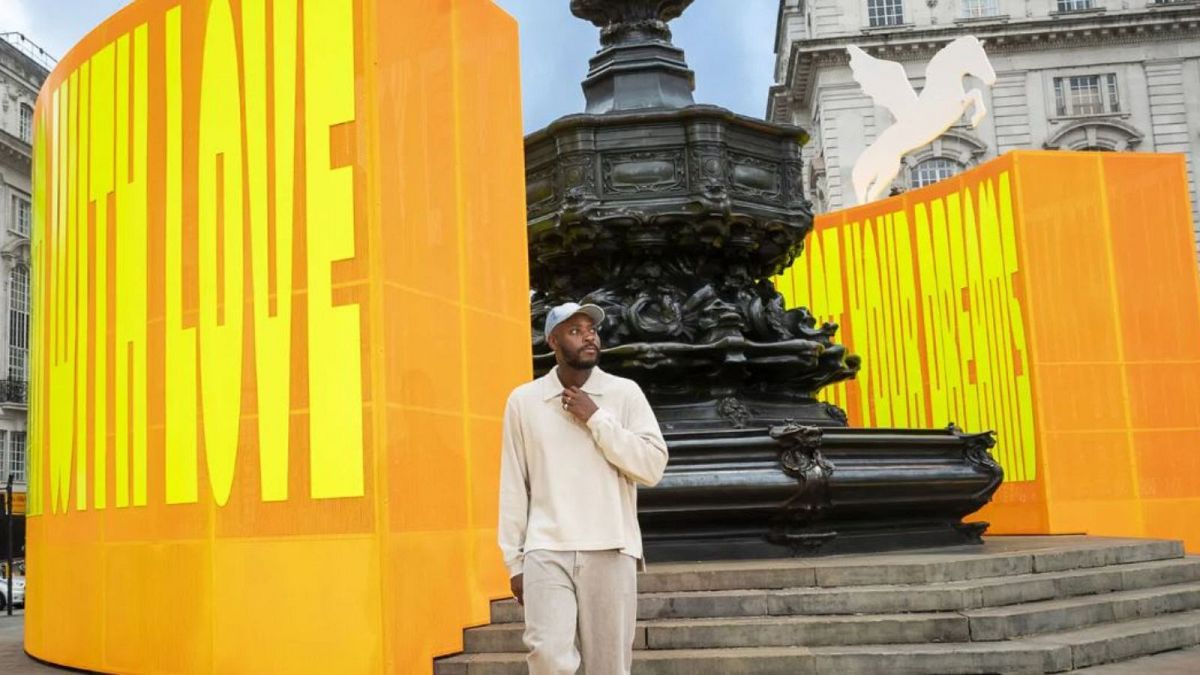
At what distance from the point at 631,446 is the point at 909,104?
17.2 m

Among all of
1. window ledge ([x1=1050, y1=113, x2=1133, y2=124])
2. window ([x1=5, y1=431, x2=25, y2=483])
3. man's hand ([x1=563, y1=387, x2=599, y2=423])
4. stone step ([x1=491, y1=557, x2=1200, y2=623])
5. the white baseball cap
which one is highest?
window ledge ([x1=1050, y1=113, x2=1133, y2=124])

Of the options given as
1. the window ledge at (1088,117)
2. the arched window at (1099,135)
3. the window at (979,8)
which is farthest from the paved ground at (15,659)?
the window at (979,8)

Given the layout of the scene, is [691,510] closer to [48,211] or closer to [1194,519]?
[48,211]

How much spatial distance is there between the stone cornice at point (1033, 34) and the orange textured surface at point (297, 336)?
3672 cm

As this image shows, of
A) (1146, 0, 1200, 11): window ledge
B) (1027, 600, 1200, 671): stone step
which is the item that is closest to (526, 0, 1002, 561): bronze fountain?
(1027, 600, 1200, 671): stone step

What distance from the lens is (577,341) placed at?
13.7 feet

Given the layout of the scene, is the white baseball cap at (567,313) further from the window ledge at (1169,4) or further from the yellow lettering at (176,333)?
the window ledge at (1169,4)

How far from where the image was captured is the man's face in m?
4.17

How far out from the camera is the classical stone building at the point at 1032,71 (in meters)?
41.8

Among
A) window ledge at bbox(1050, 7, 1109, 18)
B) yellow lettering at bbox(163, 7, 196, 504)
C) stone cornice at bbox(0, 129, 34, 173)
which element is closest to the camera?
yellow lettering at bbox(163, 7, 196, 504)

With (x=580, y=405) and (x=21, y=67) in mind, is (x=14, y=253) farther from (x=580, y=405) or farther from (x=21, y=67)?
(x=580, y=405)

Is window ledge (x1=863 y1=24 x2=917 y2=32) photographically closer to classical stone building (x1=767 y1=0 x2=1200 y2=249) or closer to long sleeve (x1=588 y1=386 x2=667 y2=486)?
classical stone building (x1=767 y1=0 x2=1200 y2=249)

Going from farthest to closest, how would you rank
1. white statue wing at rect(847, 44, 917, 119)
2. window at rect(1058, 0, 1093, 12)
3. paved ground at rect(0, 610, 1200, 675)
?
1. window at rect(1058, 0, 1093, 12)
2. white statue wing at rect(847, 44, 917, 119)
3. paved ground at rect(0, 610, 1200, 675)

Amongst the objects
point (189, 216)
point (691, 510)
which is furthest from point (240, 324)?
point (691, 510)
